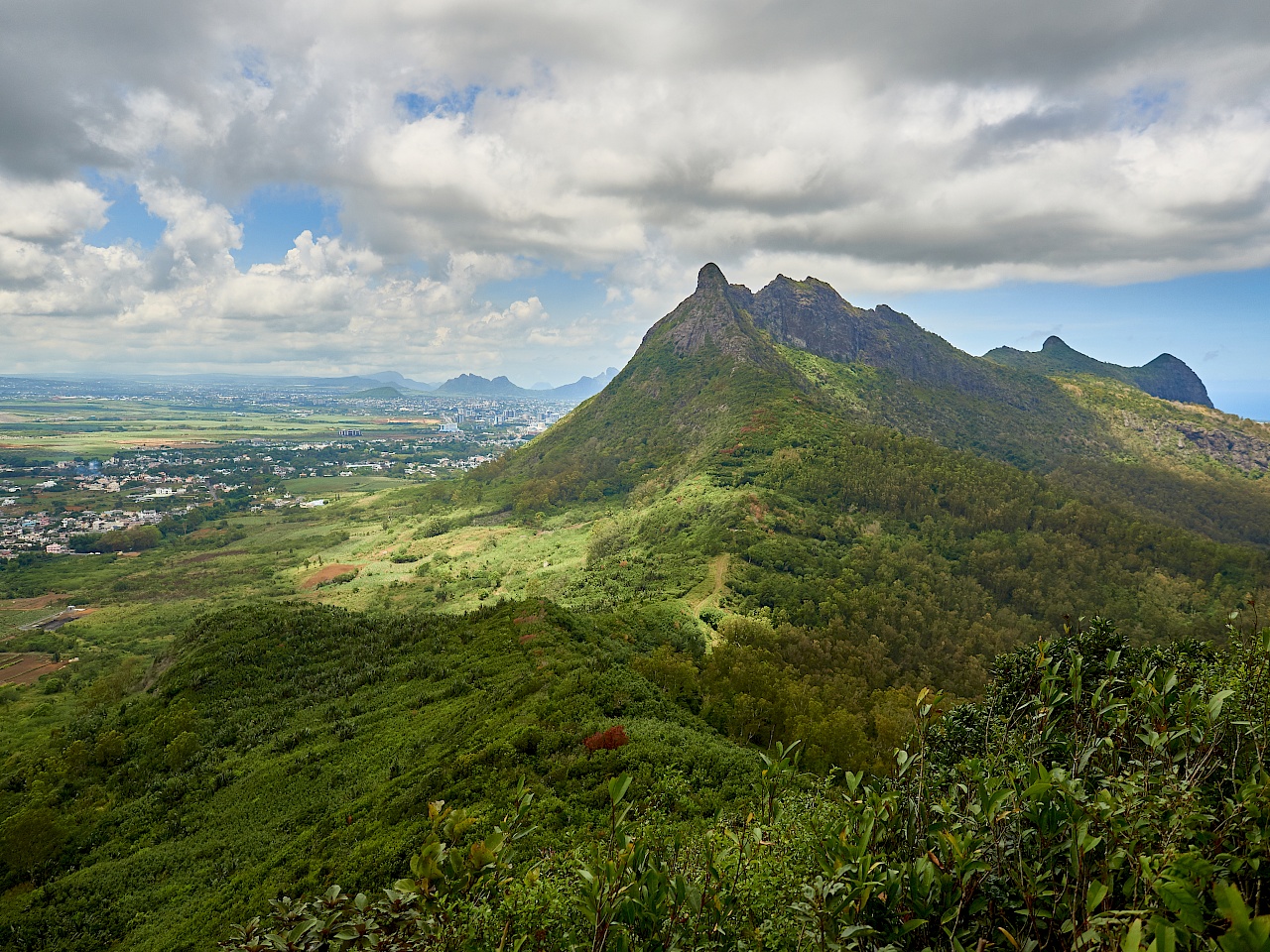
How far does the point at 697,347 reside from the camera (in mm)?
184875

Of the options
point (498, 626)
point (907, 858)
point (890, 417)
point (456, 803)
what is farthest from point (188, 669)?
point (890, 417)

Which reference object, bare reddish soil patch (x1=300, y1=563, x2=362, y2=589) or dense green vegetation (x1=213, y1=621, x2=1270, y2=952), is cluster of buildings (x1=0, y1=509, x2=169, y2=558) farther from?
dense green vegetation (x1=213, y1=621, x2=1270, y2=952)

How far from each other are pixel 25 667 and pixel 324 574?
3751 centimetres

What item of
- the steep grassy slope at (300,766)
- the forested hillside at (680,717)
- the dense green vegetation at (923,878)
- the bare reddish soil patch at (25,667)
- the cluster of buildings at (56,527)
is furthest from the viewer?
the cluster of buildings at (56,527)

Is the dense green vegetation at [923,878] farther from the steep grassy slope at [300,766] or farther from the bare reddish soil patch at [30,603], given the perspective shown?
the bare reddish soil patch at [30,603]

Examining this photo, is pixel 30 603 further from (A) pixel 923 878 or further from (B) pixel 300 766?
(A) pixel 923 878

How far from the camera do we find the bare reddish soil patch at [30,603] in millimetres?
83562

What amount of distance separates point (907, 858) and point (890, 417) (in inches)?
7799

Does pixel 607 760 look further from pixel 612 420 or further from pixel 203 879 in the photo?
pixel 612 420

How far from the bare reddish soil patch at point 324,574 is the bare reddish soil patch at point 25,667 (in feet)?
99.5

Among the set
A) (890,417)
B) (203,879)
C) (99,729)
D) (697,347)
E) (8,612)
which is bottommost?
(8,612)

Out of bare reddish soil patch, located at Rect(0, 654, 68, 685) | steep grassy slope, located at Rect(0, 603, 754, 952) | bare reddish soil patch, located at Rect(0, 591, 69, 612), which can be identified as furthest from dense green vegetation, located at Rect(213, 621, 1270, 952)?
bare reddish soil patch, located at Rect(0, 591, 69, 612)

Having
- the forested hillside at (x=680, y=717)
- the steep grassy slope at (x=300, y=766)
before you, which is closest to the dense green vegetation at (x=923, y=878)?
the forested hillside at (x=680, y=717)

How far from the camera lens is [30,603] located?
8656 cm
